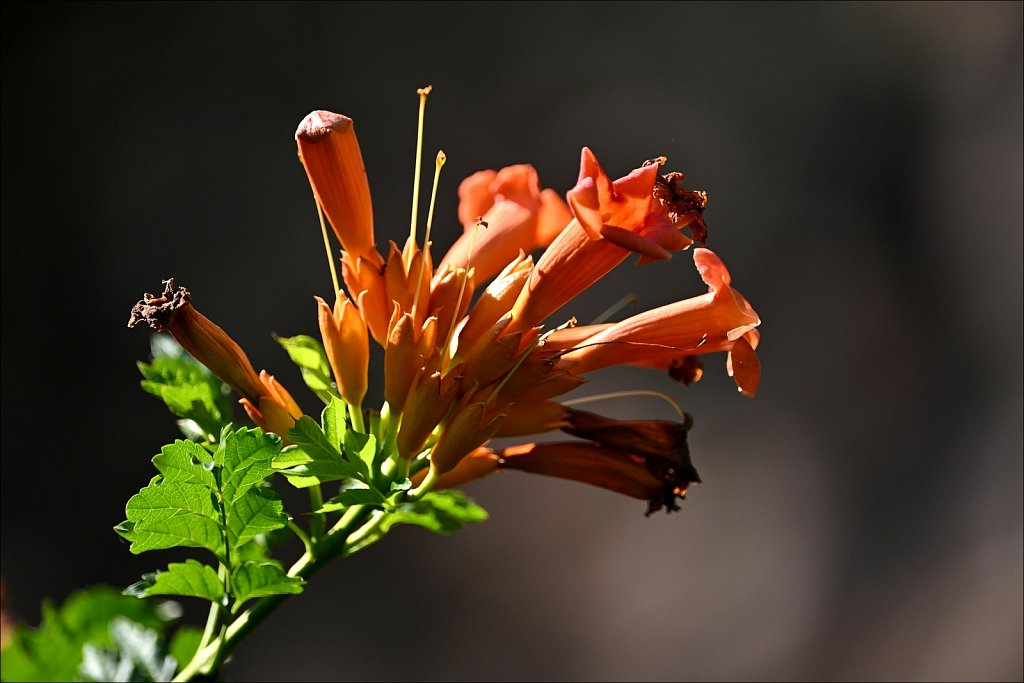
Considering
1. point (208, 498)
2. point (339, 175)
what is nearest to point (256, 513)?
point (208, 498)

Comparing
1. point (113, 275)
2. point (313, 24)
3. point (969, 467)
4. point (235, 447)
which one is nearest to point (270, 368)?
point (113, 275)

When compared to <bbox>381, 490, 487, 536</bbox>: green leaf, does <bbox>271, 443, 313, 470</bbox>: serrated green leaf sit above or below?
above

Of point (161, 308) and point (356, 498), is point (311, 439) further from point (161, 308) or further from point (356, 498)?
point (161, 308)

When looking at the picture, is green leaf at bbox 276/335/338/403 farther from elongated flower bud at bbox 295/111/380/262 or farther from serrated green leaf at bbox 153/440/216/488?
serrated green leaf at bbox 153/440/216/488

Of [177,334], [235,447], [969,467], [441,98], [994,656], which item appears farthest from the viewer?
[441,98]

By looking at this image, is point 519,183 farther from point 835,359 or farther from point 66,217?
point 66,217

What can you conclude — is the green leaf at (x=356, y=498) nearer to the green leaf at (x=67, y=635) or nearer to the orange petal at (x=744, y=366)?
the orange petal at (x=744, y=366)

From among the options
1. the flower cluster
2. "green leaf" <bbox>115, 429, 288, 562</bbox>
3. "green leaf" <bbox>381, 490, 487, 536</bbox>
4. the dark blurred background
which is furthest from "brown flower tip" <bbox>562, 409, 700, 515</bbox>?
the dark blurred background
